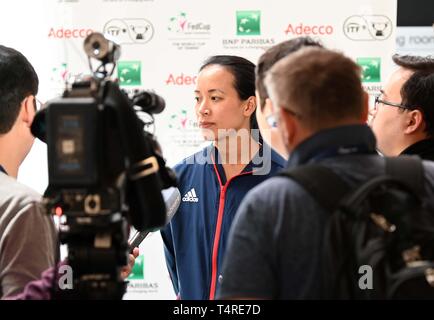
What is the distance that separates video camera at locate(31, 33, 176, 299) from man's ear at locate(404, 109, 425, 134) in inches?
49.9

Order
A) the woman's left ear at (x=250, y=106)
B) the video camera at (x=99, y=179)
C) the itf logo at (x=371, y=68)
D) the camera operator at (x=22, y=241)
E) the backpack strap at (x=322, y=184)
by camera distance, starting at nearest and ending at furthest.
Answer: the backpack strap at (x=322, y=184)
the video camera at (x=99, y=179)
the camera operator at (x=22, y=241)
the woman's left ear at (x=250, y=106)
the itf logo at (x=371, y=68)

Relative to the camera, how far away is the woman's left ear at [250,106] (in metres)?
3.07

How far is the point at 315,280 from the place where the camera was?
1495 millimetres

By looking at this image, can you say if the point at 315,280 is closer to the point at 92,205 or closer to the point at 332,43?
the point at 92,205

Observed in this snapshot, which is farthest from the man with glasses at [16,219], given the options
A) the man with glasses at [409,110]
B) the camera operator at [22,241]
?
the man with glasses at [409,110]

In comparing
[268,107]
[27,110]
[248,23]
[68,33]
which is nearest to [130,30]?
[68,33]

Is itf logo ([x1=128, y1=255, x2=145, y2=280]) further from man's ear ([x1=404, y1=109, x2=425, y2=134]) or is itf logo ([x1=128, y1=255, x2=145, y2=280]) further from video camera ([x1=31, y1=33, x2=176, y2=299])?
video camera ([x1=31, y1=33, x2=176, y2=299])

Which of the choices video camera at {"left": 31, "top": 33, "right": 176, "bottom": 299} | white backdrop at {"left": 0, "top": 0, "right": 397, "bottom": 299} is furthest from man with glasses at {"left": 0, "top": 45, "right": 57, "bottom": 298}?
white backdrop at {"left": 0, "top": 0, "right": 397, "bottom": 299}

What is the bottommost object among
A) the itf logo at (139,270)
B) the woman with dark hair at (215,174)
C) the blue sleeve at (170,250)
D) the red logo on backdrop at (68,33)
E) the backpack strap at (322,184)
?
the itf logo at (139,270)

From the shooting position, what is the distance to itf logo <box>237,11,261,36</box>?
4184 millimetres

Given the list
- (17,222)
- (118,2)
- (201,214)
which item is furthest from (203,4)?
(17,222)

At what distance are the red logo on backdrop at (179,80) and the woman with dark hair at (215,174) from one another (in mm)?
1098

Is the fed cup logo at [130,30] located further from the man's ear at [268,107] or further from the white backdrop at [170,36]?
the man's ear at [268,107]

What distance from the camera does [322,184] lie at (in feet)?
4.91
